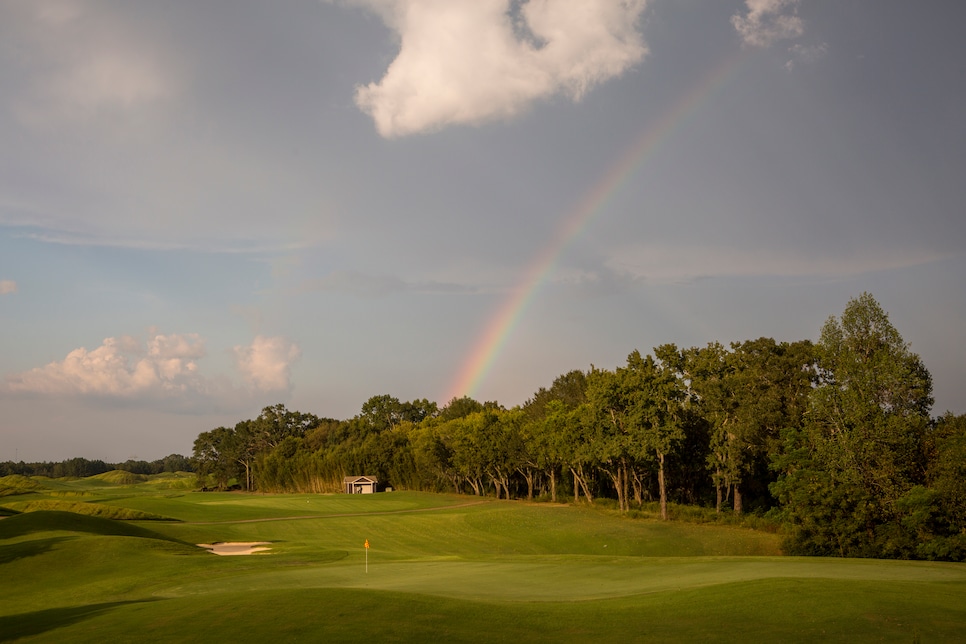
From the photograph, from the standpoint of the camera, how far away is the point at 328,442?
182250 mm

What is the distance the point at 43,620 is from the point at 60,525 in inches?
1241

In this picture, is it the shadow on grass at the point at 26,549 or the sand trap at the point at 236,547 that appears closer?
the shadow on grass at the point at 26,549

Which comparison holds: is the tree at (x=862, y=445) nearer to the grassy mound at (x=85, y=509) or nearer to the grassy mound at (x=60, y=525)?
the grassy mound at (x=60, y=525)

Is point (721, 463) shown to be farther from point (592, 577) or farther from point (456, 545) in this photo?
point (592, 577)

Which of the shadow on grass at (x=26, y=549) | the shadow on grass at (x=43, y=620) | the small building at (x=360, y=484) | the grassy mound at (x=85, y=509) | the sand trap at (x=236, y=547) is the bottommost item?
the small building at (x=360, y=484)

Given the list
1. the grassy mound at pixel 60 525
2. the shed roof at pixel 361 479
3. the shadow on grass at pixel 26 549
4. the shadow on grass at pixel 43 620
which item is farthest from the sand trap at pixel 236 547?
the shed roof at pixel 361 479

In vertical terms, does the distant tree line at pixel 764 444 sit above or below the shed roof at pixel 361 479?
above

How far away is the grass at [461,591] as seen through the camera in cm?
1647

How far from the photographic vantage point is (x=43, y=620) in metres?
20.7

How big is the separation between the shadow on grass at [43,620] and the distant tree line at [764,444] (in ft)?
147

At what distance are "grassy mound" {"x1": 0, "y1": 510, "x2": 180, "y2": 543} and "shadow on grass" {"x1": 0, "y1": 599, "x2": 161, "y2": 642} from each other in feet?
87.8

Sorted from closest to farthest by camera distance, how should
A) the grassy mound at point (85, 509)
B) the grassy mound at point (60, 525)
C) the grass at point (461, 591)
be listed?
1. the grass at point (461, 591)
2. the grassy mound at point (60, 525)
3. the grassy mound at point (85, 509)

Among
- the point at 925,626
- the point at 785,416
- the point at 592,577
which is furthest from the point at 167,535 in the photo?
the point at 785,416

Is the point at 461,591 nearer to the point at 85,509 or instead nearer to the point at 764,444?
the point at 85,509
